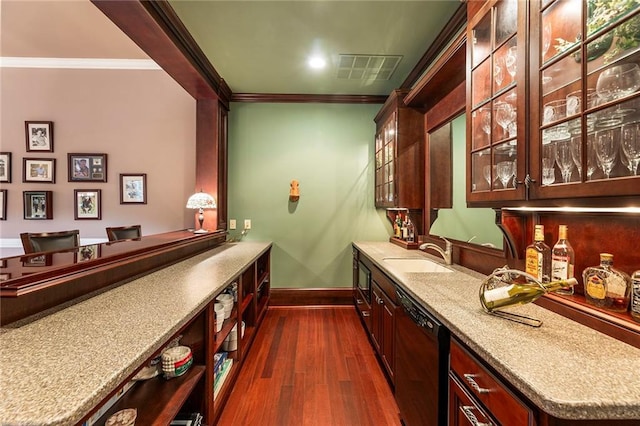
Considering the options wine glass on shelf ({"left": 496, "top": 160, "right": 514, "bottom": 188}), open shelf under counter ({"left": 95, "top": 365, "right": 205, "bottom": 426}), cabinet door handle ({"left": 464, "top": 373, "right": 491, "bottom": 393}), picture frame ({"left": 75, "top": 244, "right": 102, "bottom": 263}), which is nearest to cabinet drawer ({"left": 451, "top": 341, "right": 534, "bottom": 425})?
cabinet door handle ({"left": 464, "top": 373, "right": 491, "bottom": 393})

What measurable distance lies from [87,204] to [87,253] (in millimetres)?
2608

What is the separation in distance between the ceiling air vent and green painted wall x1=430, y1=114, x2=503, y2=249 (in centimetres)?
99

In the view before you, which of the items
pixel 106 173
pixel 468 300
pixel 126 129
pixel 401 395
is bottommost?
pixel 401 395

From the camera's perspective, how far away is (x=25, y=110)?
350cm

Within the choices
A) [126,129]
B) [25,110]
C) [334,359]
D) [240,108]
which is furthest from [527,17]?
[25,110]

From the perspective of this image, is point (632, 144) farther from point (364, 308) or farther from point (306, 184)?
point (306, 184)

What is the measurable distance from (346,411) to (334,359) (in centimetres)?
59

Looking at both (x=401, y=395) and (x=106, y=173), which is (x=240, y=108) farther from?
(x=401, y=395)

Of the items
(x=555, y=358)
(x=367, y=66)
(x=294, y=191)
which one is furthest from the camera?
(x=294, y=191)

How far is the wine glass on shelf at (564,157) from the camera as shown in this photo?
1.03m

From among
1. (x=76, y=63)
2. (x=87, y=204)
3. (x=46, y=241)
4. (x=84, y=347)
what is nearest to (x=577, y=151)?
(x=84, y=347)

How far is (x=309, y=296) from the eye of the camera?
12.2 feet

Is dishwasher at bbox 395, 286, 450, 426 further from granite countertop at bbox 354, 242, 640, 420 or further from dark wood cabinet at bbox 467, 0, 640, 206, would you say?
dark wood cabinet at bbox 467, 0, 640, 206

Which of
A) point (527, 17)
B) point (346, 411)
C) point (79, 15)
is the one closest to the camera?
point (527, 17)
